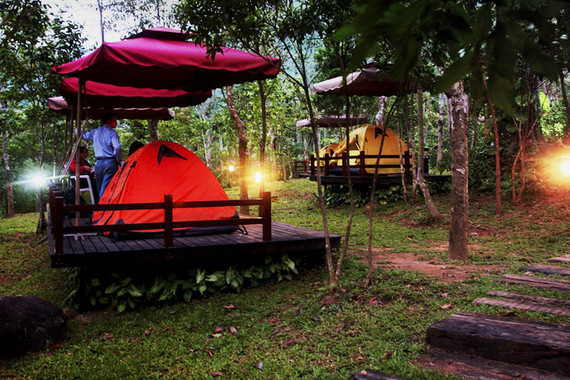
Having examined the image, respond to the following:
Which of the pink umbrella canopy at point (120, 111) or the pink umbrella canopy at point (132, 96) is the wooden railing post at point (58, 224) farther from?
the pink umbrella canopy at point (120, 111)

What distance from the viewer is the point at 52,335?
13.8 feet

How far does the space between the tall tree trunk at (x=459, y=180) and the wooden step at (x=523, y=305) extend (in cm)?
234

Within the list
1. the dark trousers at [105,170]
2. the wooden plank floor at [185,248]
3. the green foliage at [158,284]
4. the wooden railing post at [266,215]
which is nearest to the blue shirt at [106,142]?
the dark trousers at [105,170]

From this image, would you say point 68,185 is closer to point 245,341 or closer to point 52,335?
point 52,335

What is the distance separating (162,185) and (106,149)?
1.51m

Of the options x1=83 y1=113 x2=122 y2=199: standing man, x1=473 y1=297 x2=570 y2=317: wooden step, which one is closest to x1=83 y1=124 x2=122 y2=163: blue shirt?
x1=83 y1=113 x2=122 y2=199: standing man

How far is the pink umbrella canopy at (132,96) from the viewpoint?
6.75 m

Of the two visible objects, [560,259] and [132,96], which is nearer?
[560,259]

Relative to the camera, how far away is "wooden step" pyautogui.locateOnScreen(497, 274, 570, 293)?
4199 mm

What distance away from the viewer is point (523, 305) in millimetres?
3652

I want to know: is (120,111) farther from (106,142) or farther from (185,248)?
(185,248)

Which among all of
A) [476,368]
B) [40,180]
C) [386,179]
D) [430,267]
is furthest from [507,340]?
[40,180]

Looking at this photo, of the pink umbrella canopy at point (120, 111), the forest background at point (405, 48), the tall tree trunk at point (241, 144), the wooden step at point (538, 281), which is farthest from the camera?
the tall tree trunk at point (241, 144)

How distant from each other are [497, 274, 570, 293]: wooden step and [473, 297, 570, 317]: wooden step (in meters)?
0.70
